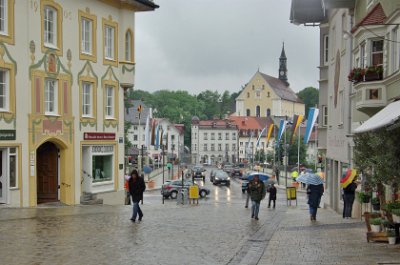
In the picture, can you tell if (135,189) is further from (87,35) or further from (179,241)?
(87,35)

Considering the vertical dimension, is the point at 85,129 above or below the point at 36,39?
below

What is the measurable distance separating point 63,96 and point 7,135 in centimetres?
414

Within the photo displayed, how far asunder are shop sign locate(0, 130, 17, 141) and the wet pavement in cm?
355

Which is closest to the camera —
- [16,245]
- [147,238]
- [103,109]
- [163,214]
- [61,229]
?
[16,245]

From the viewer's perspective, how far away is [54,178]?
28.7 meters

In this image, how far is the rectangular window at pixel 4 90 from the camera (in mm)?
24266

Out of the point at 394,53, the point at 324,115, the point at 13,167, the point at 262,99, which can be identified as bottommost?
the point at 13,167

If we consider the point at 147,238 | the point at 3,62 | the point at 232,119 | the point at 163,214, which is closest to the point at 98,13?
the point at 3,62

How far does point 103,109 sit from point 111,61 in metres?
2.42

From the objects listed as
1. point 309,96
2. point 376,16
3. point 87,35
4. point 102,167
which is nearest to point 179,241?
point 376,16

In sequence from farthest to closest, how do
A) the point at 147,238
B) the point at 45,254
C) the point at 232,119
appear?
1. the point at 232,119
2. the point at 147,238
3. the point at 45,254

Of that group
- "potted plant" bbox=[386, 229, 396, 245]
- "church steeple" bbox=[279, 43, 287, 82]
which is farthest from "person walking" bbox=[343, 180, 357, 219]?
"church steeple" bbox=[279, 43, 287, 82]

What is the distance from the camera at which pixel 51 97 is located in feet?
89.7

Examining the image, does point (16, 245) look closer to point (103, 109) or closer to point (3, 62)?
point (3, 62)
